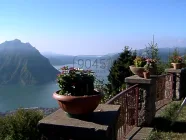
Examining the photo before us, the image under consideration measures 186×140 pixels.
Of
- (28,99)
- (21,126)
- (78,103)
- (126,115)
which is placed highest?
(78,103)

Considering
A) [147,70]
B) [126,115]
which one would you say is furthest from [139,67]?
[126,115]

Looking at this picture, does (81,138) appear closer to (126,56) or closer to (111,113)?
(111,113)

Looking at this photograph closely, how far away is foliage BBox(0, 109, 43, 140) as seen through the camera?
803 cm

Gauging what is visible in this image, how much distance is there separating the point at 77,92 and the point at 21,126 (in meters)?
6.38

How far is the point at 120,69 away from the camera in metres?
12.0

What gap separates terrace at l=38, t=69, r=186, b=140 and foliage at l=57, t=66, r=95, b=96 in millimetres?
256

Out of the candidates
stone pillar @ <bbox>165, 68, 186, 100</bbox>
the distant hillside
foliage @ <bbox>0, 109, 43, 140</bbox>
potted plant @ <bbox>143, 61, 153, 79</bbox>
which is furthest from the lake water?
potted plant @ <bbox>143, 61, 153, 79</bbox>

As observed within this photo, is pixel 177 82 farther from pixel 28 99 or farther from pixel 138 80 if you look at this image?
pixel 28 99

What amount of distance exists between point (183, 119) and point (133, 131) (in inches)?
62.2

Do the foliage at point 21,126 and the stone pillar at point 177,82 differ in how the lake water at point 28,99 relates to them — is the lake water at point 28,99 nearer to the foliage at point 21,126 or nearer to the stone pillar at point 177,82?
the foliage at point 21,126

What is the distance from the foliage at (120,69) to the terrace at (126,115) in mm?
3233

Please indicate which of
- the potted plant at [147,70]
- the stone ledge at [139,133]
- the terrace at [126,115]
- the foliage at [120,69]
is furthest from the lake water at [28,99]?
the stone ledge at [139,133]

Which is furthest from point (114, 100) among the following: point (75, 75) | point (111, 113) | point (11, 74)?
point (11, 74)

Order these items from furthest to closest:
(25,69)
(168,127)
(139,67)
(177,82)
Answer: (25,69), (177,82), (139,67), (168,127)
